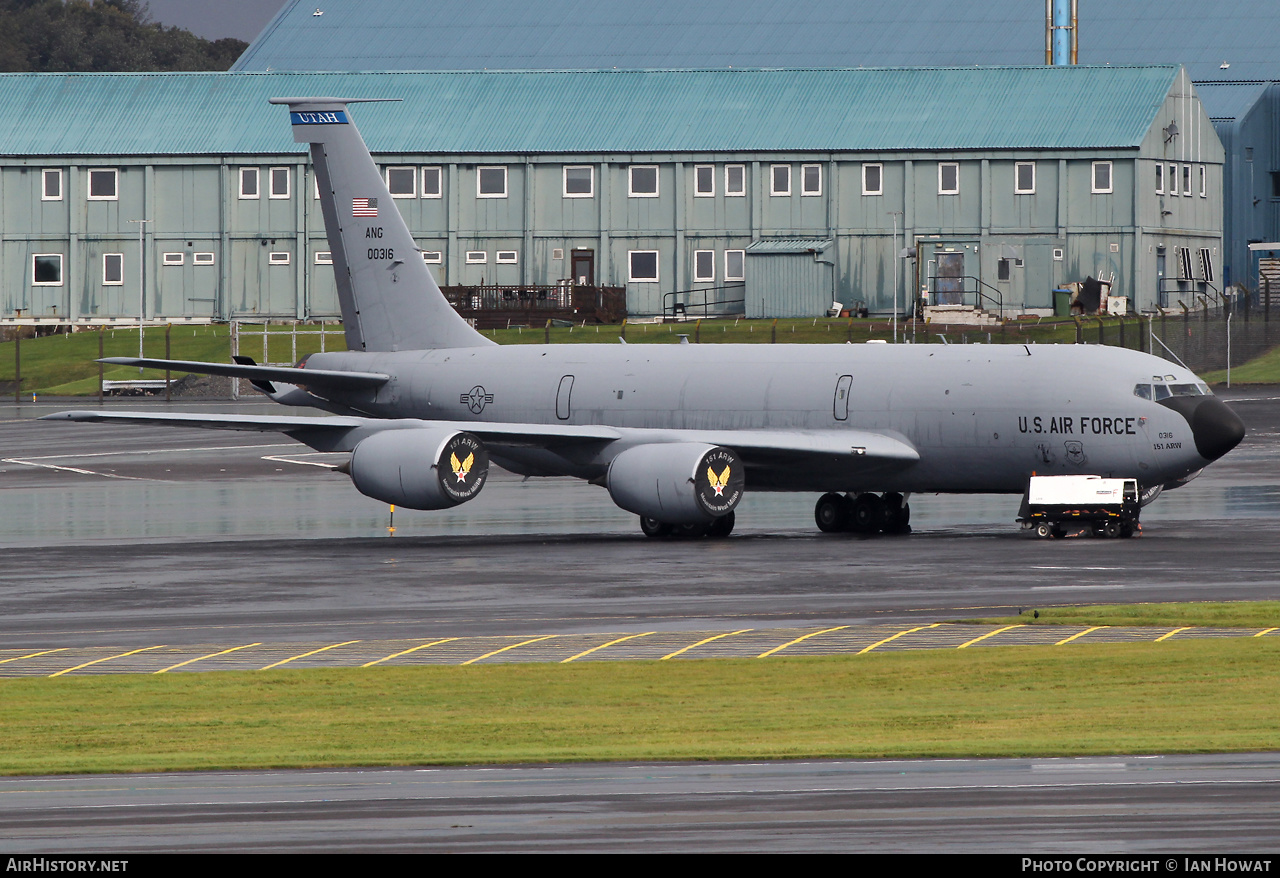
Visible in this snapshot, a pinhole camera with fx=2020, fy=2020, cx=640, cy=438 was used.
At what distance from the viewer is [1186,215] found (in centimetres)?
10719

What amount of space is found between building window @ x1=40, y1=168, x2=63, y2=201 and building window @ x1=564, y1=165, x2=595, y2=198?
2825 centimetres

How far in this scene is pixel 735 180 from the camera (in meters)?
106

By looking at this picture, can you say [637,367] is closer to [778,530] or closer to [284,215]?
[778,530]

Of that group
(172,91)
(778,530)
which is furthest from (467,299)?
(778,530)

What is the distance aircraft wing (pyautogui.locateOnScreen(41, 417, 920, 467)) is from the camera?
43781mm

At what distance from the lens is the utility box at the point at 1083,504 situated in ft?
139

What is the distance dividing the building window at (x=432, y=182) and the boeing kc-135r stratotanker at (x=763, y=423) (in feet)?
193

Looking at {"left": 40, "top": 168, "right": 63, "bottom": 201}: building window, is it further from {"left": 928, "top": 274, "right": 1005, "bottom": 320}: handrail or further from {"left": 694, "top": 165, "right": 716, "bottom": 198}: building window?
{"left": 928, "top": 274, "right": 1005, "bottom": 320}: handrail

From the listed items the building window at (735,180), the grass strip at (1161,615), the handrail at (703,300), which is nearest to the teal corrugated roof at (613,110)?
the building window at (735,180)

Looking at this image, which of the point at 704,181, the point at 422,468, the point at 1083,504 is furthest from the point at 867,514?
the point at 704,181

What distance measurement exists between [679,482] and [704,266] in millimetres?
64997

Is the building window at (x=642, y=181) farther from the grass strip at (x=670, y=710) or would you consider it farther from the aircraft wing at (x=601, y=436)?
the grass strip at (x=670, y=710)

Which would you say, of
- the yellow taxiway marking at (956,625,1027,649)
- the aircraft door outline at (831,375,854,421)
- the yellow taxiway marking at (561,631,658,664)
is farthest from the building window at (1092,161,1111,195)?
the yellow taxiway marking at (561,631,658,664)

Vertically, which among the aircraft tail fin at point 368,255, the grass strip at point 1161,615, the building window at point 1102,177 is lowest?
the grass strip at point 1161,615
